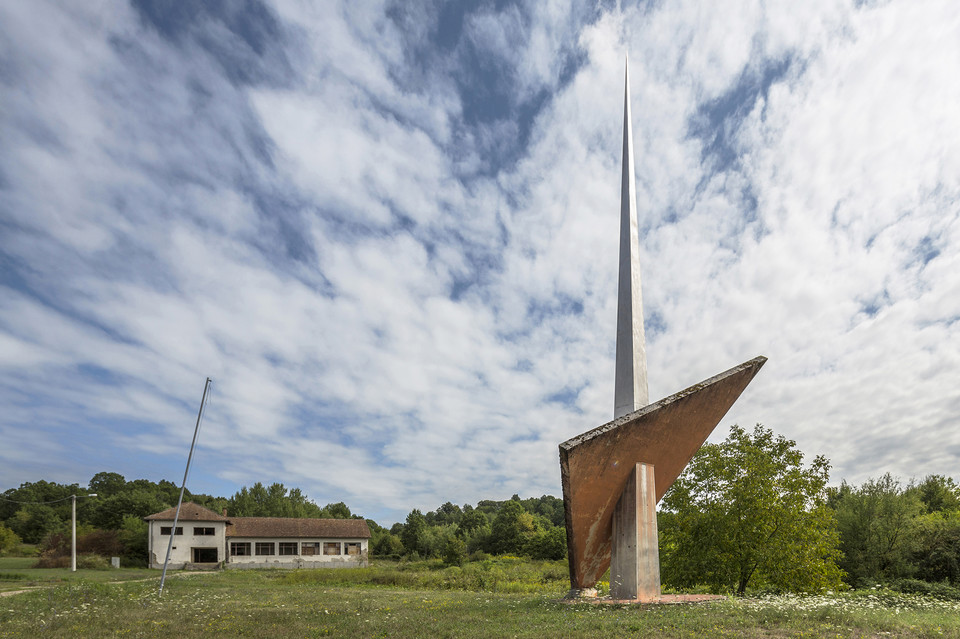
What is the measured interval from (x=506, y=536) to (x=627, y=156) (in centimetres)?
4508

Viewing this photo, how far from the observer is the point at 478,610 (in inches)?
505

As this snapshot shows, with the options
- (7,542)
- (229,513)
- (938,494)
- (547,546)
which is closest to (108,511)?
(7,542)

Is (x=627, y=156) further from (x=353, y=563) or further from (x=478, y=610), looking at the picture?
(x=353, y=563)

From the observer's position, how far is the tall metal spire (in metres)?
14.3

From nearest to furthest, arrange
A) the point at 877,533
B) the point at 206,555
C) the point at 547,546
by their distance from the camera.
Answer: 1. the point at 877,533
2. the point at 206,555
3. the point at 547,546

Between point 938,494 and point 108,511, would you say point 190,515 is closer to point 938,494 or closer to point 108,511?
point 108,511

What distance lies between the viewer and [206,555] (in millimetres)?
44656

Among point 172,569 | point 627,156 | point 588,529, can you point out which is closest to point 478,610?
point 588,529

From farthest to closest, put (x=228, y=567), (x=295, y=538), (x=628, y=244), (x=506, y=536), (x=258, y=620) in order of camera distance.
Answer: (x=506, y=536)
(x=295, y=538)
(x=228, y=567)
(x=628, y=244)
(x=258, y=620)

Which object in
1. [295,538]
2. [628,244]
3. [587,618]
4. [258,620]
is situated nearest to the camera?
[587,618]

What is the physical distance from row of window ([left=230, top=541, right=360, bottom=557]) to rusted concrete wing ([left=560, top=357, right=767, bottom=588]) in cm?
3997

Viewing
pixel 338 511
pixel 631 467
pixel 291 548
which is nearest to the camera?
pixel 631 467

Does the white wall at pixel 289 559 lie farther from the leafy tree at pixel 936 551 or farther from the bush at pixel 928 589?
the leafy tree at pixel 936 551

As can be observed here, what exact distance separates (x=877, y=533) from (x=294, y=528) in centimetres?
4350
